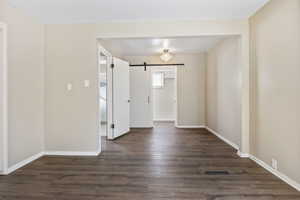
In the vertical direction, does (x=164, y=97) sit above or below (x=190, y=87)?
below

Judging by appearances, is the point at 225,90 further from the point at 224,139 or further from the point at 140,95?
the point at 140,95

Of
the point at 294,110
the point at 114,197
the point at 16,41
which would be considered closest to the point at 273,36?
the point at 294,110

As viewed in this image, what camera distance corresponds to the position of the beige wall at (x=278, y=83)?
226 cm

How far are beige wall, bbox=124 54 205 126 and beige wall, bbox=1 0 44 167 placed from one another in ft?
11.3

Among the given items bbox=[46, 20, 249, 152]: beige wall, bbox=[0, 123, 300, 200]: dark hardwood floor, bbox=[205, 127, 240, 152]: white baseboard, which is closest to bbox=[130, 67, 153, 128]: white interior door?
bbox=[205, 127, 240, 152]: white baseboard

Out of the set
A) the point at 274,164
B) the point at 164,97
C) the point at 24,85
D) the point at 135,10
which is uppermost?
the point at 135,10

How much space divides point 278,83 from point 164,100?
6.10 metres

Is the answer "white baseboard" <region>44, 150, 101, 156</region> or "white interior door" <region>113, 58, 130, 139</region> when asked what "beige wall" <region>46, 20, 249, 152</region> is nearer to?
"white baseboard" <region>44, 150, 101, 156</region>

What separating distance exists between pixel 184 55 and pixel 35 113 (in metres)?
4.62

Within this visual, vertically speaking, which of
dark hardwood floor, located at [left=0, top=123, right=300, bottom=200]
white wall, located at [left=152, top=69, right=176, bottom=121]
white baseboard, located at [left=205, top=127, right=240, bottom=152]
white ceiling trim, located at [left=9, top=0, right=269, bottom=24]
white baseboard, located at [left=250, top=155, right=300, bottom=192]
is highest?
white ceiling trim, located at [left=9, top=0, right=269, bottom=24]

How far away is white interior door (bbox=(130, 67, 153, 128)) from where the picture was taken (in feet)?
21.7

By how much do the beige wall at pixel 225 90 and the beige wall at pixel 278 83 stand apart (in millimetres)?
510

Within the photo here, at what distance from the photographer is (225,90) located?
4539 millimetres

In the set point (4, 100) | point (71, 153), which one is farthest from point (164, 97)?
point (4, 100)
